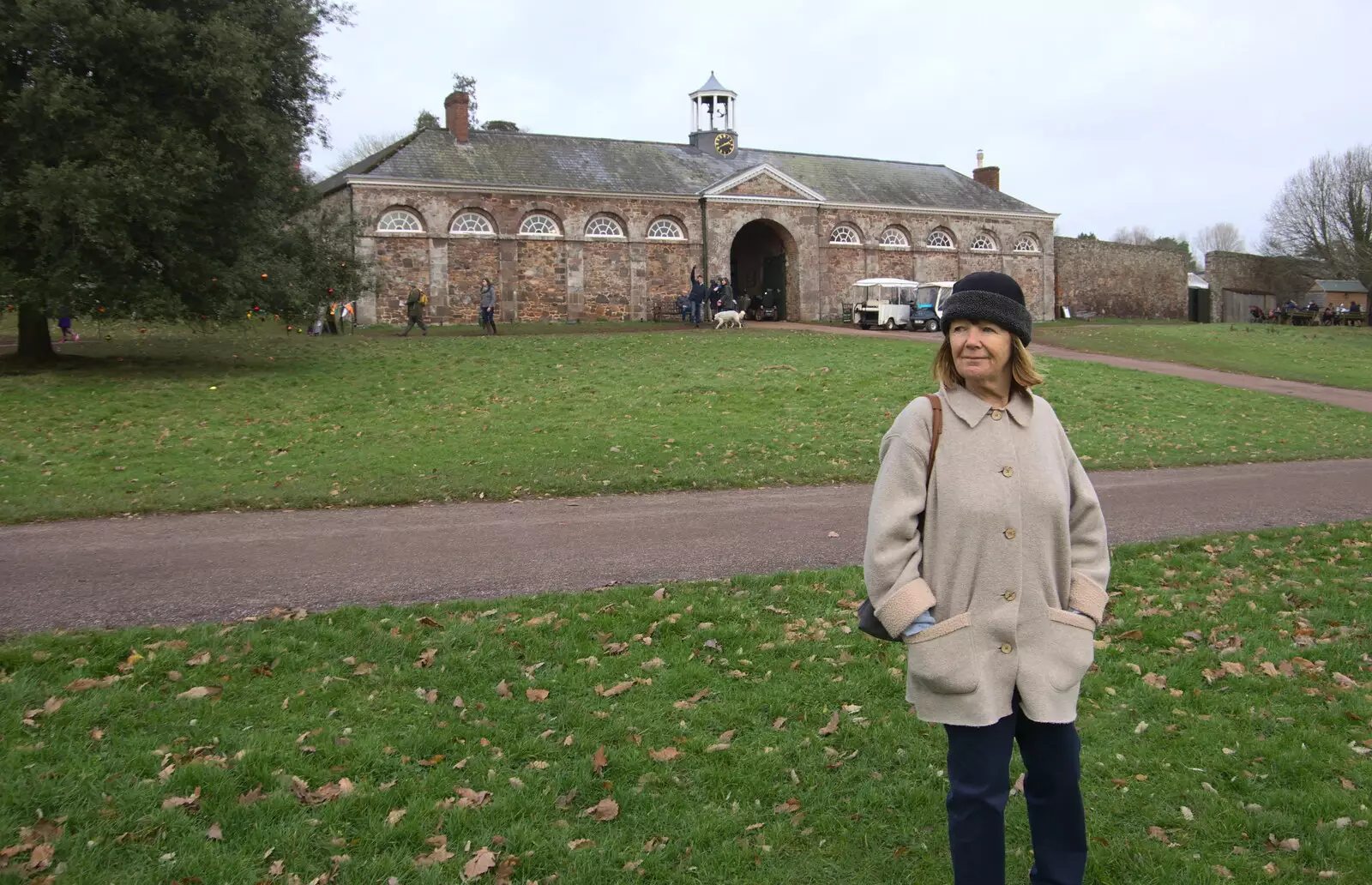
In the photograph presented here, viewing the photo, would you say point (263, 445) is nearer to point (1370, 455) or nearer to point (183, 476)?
point (183, 476)

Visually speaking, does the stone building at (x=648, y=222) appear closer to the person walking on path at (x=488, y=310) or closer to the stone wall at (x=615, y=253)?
the stone wall at (x=615, y=253)

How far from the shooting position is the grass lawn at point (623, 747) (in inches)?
154

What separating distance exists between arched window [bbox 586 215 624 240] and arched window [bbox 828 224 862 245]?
9.77 meters

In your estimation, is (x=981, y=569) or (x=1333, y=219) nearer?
(x=981, y=569)

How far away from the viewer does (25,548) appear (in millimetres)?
8312

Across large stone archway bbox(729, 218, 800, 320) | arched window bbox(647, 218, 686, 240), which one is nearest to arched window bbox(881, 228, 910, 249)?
large stone archway bbox(729, 218, 800, 320)

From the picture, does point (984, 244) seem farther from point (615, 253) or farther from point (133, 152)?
point (133, 152)

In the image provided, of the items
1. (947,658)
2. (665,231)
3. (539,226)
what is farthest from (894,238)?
(947,658)

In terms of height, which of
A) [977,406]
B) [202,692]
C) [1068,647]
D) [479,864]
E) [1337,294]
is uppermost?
[1337,294]

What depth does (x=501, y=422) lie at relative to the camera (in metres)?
15.1

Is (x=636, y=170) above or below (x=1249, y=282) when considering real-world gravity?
above

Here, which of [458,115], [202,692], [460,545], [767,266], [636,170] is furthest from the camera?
[767,266]

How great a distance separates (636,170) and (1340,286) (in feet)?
146

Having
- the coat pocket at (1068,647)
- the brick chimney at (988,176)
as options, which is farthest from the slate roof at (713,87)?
the coat pocket at (1068,647)
